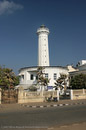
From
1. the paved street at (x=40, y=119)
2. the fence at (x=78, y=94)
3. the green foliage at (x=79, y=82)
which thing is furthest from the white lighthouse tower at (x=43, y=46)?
the paved street at (x=40, y=119)

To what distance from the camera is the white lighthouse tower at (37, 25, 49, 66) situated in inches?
1998

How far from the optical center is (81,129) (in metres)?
6.48

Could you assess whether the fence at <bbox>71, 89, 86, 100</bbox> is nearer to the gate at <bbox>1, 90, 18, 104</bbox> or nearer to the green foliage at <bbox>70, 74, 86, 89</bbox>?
the green foliage at <bbox>70, 74, 86, 89</bbox>

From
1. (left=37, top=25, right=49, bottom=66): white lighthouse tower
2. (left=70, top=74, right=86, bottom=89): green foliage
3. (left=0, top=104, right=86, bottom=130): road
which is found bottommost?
(left=0, top=104, right=86, bottom=130): road

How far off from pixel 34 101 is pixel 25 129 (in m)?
16.2

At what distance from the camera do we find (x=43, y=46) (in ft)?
170

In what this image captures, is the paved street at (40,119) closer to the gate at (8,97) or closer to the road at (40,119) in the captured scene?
the road at (40,119)

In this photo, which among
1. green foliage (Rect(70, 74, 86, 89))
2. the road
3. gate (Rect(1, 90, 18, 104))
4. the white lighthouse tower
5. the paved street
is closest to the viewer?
the paved street

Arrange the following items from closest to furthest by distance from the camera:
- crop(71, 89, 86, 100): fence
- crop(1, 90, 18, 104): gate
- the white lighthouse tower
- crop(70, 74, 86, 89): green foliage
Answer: crop(1, 90, 18, 104): gate, crop(71, 89, 86, 100): fence, crop(70, 74, 86, 89): green foliage, the white lighthouse tower

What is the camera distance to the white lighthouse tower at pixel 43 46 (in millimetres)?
50750

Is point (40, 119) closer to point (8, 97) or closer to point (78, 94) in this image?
point (8, 97)

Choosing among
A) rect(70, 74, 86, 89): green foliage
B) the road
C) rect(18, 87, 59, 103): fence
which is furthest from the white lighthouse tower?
the road

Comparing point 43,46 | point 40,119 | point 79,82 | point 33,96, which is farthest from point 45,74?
point 40,119

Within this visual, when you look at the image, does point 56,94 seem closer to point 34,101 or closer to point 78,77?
point 34,101
